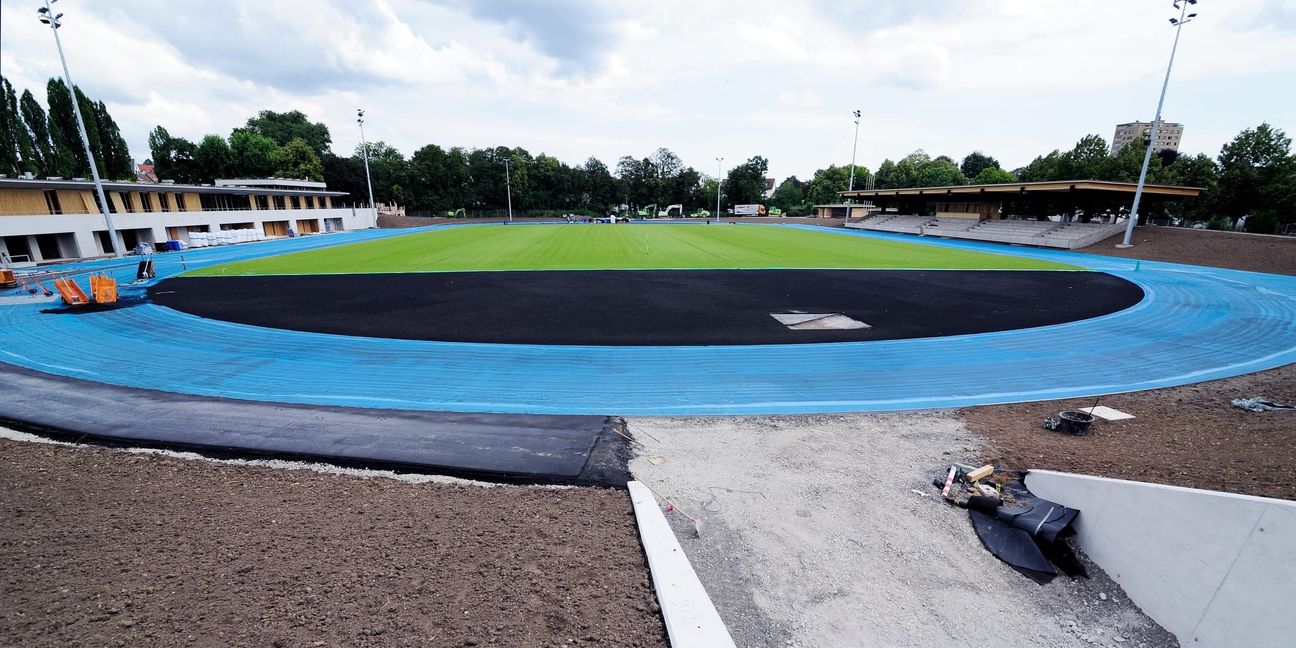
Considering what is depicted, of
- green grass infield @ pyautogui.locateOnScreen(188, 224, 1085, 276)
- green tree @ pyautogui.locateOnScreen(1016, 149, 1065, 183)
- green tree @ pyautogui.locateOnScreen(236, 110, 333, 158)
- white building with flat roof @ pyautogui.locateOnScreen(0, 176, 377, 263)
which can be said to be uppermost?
green tree @ pyautogui.locateOnScreen(236, 110, 333, 158)

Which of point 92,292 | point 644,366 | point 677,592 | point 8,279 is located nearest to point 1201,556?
point 677,592

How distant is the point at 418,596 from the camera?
160 inches

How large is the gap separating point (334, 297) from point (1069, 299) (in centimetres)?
2669

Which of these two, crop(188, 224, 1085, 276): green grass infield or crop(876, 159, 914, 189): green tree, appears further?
crop(876, 159, 914, 189): green tree

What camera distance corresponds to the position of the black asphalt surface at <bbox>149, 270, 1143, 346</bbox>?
13.2 metres

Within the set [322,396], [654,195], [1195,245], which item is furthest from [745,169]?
[322,396]

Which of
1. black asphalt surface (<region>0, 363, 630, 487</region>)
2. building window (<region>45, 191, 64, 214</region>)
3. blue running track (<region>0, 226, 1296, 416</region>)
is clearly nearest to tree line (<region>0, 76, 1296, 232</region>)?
building window (<region>45, 191, 64, 214</region>)

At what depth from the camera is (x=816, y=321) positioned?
14195 mm

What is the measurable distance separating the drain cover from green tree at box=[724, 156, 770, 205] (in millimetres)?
94379

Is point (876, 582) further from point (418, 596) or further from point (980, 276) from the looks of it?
point (980, 276)

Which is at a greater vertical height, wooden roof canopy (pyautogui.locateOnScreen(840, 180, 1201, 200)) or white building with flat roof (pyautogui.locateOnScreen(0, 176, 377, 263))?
wooden roof canopy (pyautogui.locateOnScreen(840, 180, 1201, 200))

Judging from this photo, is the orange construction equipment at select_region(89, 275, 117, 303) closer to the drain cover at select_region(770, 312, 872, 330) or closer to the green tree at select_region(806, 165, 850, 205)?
the drain cover at select_region(770, 312, 872, 330)

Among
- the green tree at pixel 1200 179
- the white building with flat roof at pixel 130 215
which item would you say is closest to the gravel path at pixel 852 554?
the white building with flat roof at pixel 130 215

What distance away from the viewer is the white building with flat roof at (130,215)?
29.7 m
